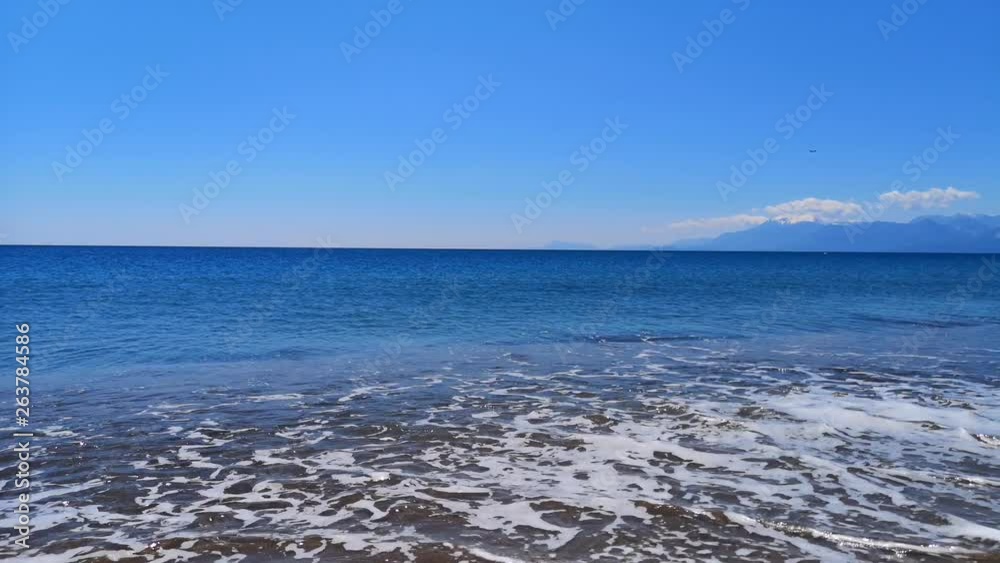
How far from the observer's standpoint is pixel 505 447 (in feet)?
35.8

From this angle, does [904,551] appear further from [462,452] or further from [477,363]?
[477,363]

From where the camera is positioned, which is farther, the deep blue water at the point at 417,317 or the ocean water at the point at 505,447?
the deep blue water at the point at 417,317

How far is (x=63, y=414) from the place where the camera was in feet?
41.9

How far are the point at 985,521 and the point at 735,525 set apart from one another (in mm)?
3057

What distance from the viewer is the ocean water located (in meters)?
7.39

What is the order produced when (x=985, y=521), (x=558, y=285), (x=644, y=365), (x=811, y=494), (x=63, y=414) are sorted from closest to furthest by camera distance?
1. (x=985, y=521)
2. (x=811, y=494)
3. (x=63, y=414)
4. (x=644, y=365)
5. (x=558, y=285)

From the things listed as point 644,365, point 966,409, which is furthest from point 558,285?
point 966,409

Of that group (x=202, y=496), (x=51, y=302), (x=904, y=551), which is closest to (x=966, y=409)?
(x=904, y=551)

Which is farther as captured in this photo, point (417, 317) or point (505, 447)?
point (417, 317)

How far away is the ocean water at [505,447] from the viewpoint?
291 inches

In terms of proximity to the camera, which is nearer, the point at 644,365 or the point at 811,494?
the point at 811,494

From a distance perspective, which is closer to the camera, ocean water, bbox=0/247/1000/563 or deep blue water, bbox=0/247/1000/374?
ocean water, bbox=0/247/1000/563

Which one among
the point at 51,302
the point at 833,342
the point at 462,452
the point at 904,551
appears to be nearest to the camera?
the point at 904,551

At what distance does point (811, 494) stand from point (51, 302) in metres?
41.9
